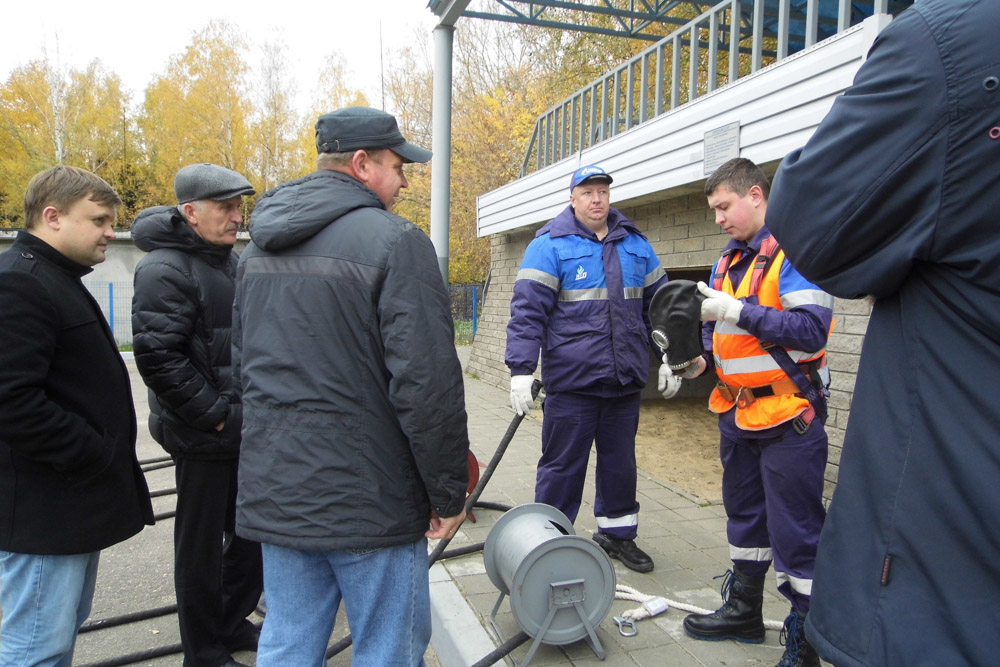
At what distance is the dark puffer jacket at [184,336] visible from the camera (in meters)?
2.77

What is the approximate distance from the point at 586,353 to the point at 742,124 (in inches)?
93.1

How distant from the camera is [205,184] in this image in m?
2.97

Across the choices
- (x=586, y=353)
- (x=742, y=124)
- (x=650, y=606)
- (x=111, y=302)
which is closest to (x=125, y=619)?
(x=650, y=606)

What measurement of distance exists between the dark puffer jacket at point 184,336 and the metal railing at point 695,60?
13.1 feet

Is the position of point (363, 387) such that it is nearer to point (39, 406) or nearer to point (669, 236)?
point (39, 406)

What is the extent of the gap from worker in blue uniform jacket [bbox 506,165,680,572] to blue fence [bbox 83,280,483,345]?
16.0 metres

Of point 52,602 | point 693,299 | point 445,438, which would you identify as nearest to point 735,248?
point 693,299

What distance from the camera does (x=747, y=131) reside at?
4941mm

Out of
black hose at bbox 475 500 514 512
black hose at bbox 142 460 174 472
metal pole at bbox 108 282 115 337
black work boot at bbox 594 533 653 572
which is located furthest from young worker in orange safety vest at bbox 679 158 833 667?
metal pole at bbox 108 282 115 337

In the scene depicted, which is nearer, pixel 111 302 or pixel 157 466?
pixel 157 466

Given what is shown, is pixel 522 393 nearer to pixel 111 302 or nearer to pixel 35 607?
pixel 35 607

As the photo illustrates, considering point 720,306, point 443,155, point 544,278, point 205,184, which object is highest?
point 443,155

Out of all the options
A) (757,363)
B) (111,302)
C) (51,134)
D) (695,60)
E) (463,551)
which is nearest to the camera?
(757,363)

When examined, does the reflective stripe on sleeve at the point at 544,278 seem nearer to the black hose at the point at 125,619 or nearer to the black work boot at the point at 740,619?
the black work boot at the point at 740,619
